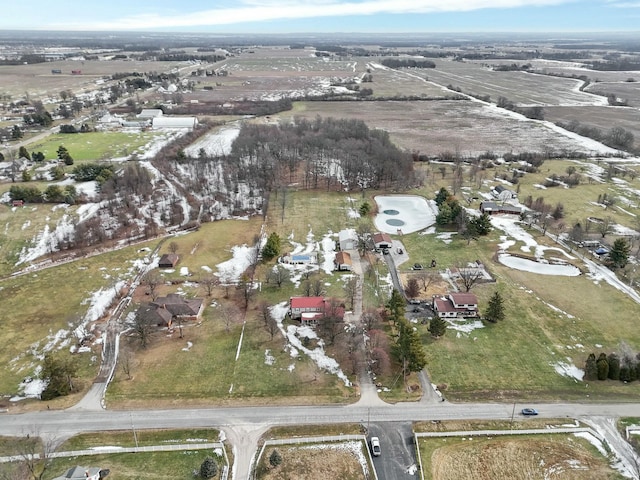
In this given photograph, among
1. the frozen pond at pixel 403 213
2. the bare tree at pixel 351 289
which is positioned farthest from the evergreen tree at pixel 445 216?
the bare tree at pixel 351 289

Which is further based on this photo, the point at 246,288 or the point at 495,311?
the point at 246,288

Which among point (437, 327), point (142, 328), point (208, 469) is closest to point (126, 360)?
point (142, 328)

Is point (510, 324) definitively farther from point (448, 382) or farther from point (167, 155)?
point (167, 155)

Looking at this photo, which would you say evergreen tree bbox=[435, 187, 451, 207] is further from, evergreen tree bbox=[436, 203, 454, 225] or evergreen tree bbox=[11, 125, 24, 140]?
evergreen tree bbox=[11, 125, 24, 140]

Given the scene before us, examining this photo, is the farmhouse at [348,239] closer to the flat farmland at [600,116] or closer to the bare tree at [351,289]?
the bare tree at [351,289]

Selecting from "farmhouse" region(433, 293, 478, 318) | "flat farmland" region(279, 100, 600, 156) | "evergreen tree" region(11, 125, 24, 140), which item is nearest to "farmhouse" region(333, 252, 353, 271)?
"farmhouse" region(433, 293, 478, 318)

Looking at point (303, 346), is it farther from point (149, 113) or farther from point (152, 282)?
point (149, 113)
